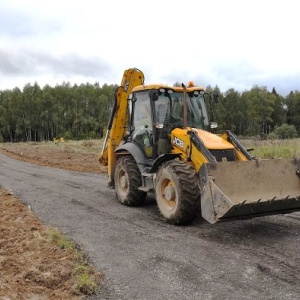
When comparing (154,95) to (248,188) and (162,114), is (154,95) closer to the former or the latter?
(162,114)

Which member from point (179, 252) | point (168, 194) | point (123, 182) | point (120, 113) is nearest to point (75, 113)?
point (120, 113)

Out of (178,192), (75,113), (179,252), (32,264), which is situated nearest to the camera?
(32,264)

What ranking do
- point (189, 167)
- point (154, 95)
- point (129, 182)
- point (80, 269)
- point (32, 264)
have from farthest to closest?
point (129, 182) → point (154, 95) → point (189, 167) → point (32, 264) → point (80, 269)

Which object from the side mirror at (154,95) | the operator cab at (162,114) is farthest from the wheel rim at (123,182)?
the side mirror at (154,95)

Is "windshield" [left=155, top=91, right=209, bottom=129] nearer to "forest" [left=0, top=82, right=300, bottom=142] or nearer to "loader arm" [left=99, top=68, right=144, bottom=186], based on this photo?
"loader arm" [left=99, top=68, right=144, bottom=186]

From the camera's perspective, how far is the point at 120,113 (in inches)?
385

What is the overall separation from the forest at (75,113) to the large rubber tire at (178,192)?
68.2 metres

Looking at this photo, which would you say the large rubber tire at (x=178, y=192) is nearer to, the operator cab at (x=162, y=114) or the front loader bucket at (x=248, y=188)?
the front loader bucket at (x=248, y=188)

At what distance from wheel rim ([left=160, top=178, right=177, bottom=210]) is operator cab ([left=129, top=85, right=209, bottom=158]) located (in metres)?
0.90

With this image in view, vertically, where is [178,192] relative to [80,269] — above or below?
above

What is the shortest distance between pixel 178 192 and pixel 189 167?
47 cm

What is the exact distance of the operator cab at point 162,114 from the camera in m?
7.93

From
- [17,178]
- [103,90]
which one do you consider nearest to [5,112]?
[103,90]

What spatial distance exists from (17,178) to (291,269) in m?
11.2
